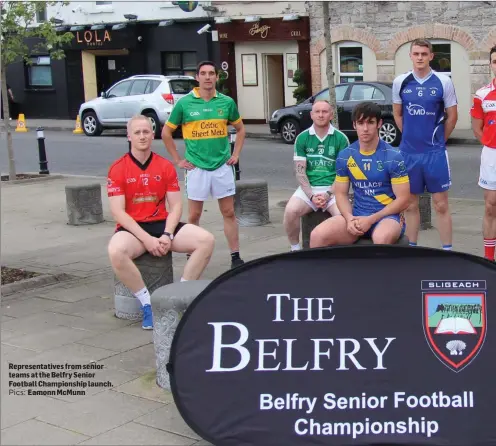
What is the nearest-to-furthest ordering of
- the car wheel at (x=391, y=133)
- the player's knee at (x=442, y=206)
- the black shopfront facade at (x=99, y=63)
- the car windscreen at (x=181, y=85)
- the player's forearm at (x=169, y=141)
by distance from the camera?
the player's knee at (x=442, y=206) → the player's forearm at (x=169, y=141) → the car wheel at (x=391, y=133) → the car windscreen at (x=181, y=85) → the black shopfront facade at (x=99, y=63)

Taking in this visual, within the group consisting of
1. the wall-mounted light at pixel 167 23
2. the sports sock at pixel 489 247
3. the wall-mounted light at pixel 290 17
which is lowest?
the sports sock at pixel 489 247

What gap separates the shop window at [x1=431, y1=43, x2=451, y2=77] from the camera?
76.9 feet

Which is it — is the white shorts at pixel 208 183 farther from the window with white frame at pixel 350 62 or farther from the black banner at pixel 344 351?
the window with white frame at pixel 350 62

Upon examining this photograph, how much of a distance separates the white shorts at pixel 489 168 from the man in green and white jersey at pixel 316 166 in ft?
3.79

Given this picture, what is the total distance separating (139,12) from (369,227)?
2591 cm

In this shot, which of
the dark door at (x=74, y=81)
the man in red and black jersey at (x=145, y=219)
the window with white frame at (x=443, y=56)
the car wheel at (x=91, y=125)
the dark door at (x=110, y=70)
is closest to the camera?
the man in red and black jersey at (x=145, y=219)

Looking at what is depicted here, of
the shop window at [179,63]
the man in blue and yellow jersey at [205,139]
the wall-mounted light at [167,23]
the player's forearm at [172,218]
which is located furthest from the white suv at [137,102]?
the player's forearm at [172,218]

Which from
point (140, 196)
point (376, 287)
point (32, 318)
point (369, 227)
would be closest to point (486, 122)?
point (369, 227)

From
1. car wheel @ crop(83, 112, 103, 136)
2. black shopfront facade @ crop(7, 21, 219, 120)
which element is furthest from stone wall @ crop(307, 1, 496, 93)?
car wheel @ crop(83, 112, 103, 136)

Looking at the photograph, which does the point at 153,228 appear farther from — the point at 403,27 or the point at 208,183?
the point at 403,27

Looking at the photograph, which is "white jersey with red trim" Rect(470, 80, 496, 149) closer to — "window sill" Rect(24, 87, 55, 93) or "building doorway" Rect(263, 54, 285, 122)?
"building doorway" Rect(263, 54, 285, 122)

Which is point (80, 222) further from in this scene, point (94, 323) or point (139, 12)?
point (139, 12)

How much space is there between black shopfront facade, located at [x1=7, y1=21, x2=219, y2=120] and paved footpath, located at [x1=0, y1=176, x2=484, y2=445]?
62.5 ft

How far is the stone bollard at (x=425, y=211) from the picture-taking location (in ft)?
32.8
